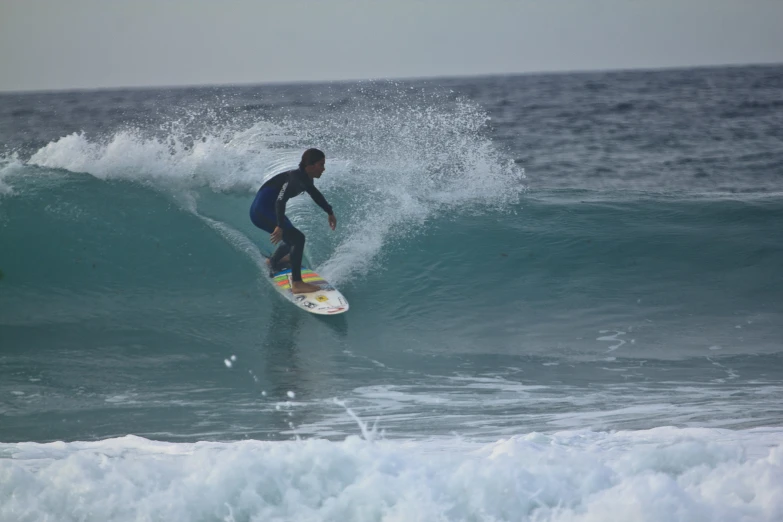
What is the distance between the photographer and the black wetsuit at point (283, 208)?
5680 millimetres

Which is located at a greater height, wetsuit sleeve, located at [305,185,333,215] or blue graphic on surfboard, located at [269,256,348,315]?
wetsuit sleeve, located at [305,185,333,215]

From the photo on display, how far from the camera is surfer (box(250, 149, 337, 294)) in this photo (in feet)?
18.6

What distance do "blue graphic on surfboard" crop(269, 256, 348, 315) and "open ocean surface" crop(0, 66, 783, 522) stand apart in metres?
0.10

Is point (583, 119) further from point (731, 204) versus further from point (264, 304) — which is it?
point (264, 304)

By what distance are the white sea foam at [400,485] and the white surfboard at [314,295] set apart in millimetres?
2524

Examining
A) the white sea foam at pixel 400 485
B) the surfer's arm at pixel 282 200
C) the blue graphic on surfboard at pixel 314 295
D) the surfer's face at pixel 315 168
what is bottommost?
the white sea foam at pixel 400 485

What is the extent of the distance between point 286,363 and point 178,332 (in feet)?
3.36

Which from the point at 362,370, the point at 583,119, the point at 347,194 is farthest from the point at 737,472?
the point at 583,119

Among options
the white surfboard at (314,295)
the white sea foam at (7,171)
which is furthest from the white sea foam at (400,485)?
the white sea foam at (7,171)

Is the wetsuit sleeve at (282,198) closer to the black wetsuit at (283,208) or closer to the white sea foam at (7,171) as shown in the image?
the black wetsuit at (283,208)

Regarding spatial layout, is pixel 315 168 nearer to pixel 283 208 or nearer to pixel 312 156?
pixel 312 156

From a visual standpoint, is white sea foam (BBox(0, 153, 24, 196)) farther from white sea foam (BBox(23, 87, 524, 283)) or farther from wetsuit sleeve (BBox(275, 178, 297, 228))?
wetsuit sleeve (BBox(275, 178, 297, 228))

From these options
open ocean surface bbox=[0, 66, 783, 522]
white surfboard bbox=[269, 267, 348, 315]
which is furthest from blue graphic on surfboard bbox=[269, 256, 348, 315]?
open ocean surface bbox=[0, 66, 783, 522]

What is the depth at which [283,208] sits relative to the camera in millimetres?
5641
